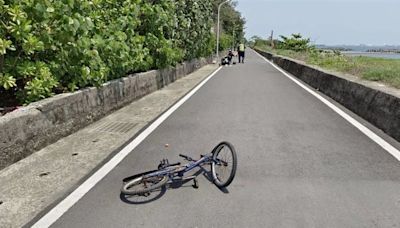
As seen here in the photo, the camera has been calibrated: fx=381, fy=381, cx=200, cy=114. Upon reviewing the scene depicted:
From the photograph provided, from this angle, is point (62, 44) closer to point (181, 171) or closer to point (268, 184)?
point (181, 171)

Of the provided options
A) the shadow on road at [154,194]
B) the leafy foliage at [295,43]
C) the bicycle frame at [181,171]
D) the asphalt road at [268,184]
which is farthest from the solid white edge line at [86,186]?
the leafy foliage at [295,43]

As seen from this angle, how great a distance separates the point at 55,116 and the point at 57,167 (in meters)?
1.43

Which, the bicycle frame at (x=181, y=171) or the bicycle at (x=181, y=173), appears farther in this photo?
the bicycle frame at (x=181, y=171)

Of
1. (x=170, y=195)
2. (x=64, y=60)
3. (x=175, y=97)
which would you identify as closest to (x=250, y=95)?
(x=175, y=97)

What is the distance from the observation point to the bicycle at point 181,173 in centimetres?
437

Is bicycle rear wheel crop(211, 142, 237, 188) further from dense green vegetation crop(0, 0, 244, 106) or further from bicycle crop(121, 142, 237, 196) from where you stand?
dense green vegetation crop(0, 0, 244, 106)

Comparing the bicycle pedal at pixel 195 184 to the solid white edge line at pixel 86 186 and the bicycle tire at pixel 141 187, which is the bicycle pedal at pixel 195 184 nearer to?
the bicycle tire at pixel 141 187

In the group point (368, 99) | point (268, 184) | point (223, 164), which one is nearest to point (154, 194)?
point (223, 164)

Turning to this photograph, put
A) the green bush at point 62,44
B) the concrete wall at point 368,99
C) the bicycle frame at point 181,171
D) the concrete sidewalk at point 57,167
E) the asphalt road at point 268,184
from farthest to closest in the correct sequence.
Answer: the concrete wall at point 368,99 < the green bush at point 62,44 < the bicycle frame at point 181,171 < the concrete sidewalk at point 57,167 < the asphalt road at point 268,184

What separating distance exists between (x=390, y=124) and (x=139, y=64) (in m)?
7.39

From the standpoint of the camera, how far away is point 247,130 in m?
7.43

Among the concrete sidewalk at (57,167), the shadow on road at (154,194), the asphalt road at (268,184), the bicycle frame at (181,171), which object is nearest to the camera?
the asphalt road at (268,184)

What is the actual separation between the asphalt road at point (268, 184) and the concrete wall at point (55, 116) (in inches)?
56.4

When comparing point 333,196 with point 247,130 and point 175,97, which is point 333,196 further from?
point 175,97
